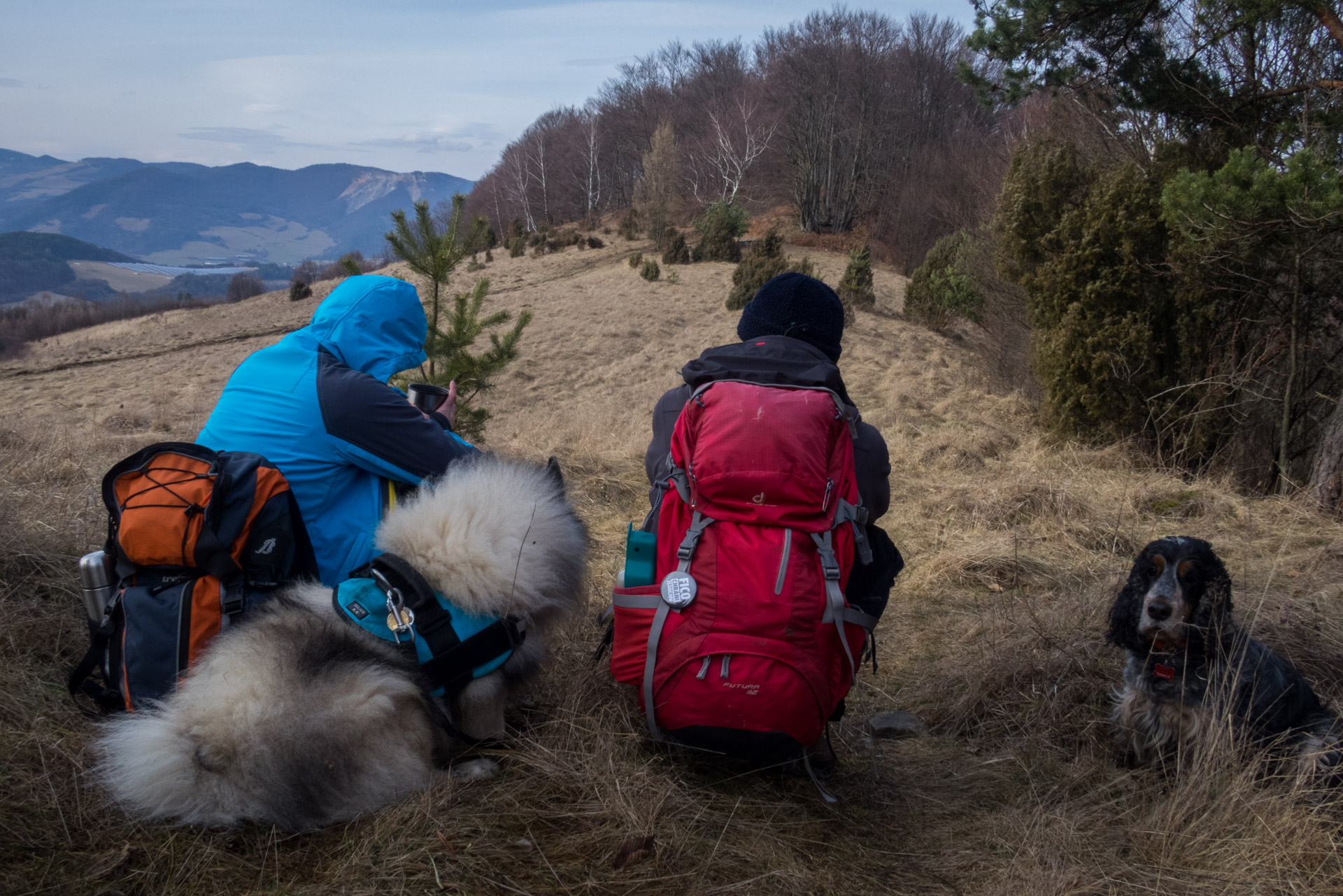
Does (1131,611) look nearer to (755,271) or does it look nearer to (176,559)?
(176,559)

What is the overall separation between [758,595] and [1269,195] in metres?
5.11

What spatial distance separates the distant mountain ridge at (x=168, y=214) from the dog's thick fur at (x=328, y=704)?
435 feet

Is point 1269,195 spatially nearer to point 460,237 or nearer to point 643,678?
point 643,678

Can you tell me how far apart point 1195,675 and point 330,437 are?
304cm

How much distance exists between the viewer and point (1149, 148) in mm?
8320

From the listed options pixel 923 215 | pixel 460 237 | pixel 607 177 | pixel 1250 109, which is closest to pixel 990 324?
pixel 1250 109

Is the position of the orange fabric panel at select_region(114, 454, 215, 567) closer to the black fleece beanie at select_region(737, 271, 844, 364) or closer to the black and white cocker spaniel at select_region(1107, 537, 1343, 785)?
the black fleece beanie at select_region(737, 271, 844, 364)

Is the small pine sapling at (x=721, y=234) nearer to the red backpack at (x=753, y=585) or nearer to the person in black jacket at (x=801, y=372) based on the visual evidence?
the person in black jacket at (x=801, y=372)

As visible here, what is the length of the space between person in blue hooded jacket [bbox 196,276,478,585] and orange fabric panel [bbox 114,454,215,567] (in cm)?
32

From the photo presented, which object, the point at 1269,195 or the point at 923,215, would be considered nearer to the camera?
the point at 1269,195

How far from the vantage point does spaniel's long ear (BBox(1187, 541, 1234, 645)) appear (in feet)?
8.79

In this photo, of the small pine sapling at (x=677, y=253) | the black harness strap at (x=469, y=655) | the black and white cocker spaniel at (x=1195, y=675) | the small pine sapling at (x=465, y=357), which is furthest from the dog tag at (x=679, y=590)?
the small pine sapling at (x=677, y=253)

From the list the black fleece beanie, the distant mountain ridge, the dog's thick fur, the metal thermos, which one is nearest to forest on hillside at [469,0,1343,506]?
the black fleece beanie

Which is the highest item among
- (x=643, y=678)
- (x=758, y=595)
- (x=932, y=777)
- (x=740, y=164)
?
(x=740, y=164)
